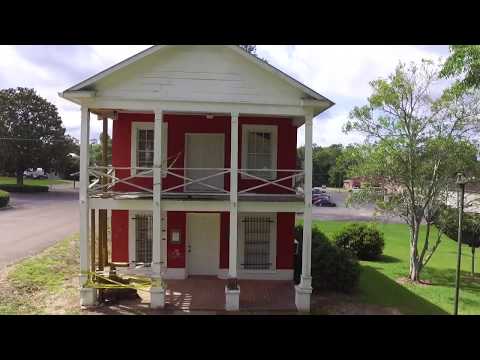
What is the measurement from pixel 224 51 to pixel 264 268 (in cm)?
718

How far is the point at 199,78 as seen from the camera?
10070mm

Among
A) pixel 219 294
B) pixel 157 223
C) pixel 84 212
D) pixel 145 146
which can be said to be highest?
pixel 145 146

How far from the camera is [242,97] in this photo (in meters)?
10.2

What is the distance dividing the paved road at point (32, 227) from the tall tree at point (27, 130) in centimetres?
1248

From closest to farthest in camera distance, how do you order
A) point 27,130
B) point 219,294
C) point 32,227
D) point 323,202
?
point 219,294 < point 32,227 < point 323,202 < point 27,130

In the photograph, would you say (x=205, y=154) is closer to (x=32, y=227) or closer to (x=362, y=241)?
(x=362, y=241)

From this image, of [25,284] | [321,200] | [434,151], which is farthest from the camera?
[321,200]

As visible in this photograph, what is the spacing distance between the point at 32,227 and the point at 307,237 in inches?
694

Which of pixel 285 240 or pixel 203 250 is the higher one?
pixel 285 240

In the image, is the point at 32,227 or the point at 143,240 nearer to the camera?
the point at 143,240

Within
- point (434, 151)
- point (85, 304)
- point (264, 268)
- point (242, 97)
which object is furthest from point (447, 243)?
point (85, 304)

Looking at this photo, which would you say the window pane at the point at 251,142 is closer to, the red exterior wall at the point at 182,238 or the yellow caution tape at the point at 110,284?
the red exterior wall at the point at 182,238

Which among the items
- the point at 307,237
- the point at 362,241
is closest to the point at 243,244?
the point at 307,237

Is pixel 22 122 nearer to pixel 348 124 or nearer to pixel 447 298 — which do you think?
pixel 348 124
